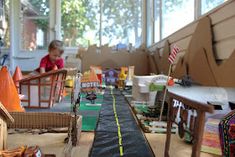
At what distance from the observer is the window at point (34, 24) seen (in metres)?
5.05

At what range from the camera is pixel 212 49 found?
5.44 feet

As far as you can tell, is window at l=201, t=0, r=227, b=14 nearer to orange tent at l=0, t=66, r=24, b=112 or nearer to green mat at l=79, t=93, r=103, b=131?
green mat at l=79, t=93, r=103, b=131

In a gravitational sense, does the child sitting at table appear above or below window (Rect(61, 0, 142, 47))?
below

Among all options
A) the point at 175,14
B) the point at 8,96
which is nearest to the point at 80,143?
the point at 8,96

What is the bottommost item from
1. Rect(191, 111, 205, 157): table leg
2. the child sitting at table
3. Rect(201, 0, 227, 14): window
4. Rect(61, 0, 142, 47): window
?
Rect(191, 111, 205, 157): table leg

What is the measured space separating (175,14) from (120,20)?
86.7 inches

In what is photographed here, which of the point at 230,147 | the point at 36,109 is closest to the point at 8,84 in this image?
the point at 36,109

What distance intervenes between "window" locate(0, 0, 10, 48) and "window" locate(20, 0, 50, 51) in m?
0.28

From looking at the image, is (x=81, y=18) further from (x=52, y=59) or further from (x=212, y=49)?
(x=212, y=49)

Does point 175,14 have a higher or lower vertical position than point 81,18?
lower

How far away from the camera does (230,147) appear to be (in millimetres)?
729

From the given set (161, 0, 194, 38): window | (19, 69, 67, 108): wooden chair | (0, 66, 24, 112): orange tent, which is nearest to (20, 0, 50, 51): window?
(161, 0, 194, 38): window

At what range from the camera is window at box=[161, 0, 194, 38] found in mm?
2424

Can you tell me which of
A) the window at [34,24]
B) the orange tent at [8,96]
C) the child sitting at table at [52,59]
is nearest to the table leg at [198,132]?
the orange tent at [8,96]
